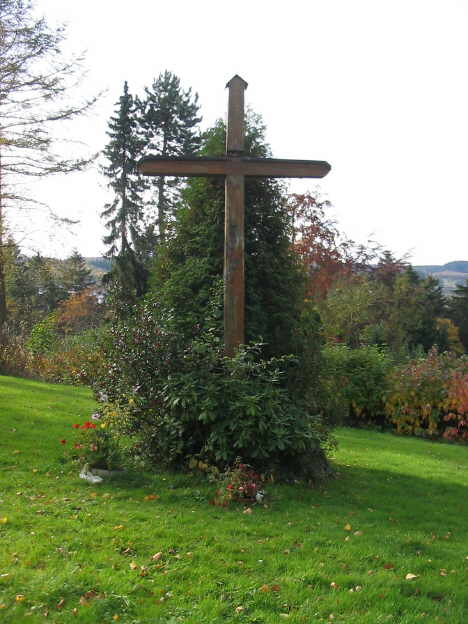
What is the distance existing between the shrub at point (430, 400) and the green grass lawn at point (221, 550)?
18.7 feet

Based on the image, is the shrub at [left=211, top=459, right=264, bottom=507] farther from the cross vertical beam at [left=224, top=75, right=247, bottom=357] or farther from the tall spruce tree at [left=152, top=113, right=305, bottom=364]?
the tall spruce tree at [left=152, top=113, right=305, bottom=364]

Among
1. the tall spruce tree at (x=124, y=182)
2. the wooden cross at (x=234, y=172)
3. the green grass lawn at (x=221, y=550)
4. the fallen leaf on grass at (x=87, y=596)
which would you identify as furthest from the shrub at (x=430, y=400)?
the tall spruce tree at (x=124, y=182)

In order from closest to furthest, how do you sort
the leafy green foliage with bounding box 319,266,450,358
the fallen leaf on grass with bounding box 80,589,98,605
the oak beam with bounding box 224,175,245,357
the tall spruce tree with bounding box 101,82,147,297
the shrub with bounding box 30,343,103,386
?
the fallen leaf on grass with bounding box 80,589,98,605, the oak beam with bounding box 224,175,245,357, the shrub with bounding box 30,343,103,386, the leafy green foliage with bounding box 319,266,450,358, the tall spruce tree with bounding box 101,82,147,297

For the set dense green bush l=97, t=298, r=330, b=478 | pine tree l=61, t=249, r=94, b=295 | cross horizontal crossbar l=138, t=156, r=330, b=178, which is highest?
pine tree l=61, t=249, r=94, b=295

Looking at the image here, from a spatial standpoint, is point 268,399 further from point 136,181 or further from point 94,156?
point 136,181

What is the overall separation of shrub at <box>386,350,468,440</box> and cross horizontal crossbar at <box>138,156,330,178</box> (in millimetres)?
7591

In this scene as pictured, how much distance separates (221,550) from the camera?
14.9 feet

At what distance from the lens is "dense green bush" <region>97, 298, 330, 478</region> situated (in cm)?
635

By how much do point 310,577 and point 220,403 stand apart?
8.57ft

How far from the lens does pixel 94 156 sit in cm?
1745

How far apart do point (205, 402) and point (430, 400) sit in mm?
8243

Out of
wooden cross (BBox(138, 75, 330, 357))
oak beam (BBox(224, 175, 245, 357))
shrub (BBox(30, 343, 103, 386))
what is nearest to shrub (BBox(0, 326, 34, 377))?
shrub (BBox(30, 343, 103, 386))

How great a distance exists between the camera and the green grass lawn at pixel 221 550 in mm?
3627

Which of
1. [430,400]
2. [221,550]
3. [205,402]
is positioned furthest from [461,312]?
[221,550]
